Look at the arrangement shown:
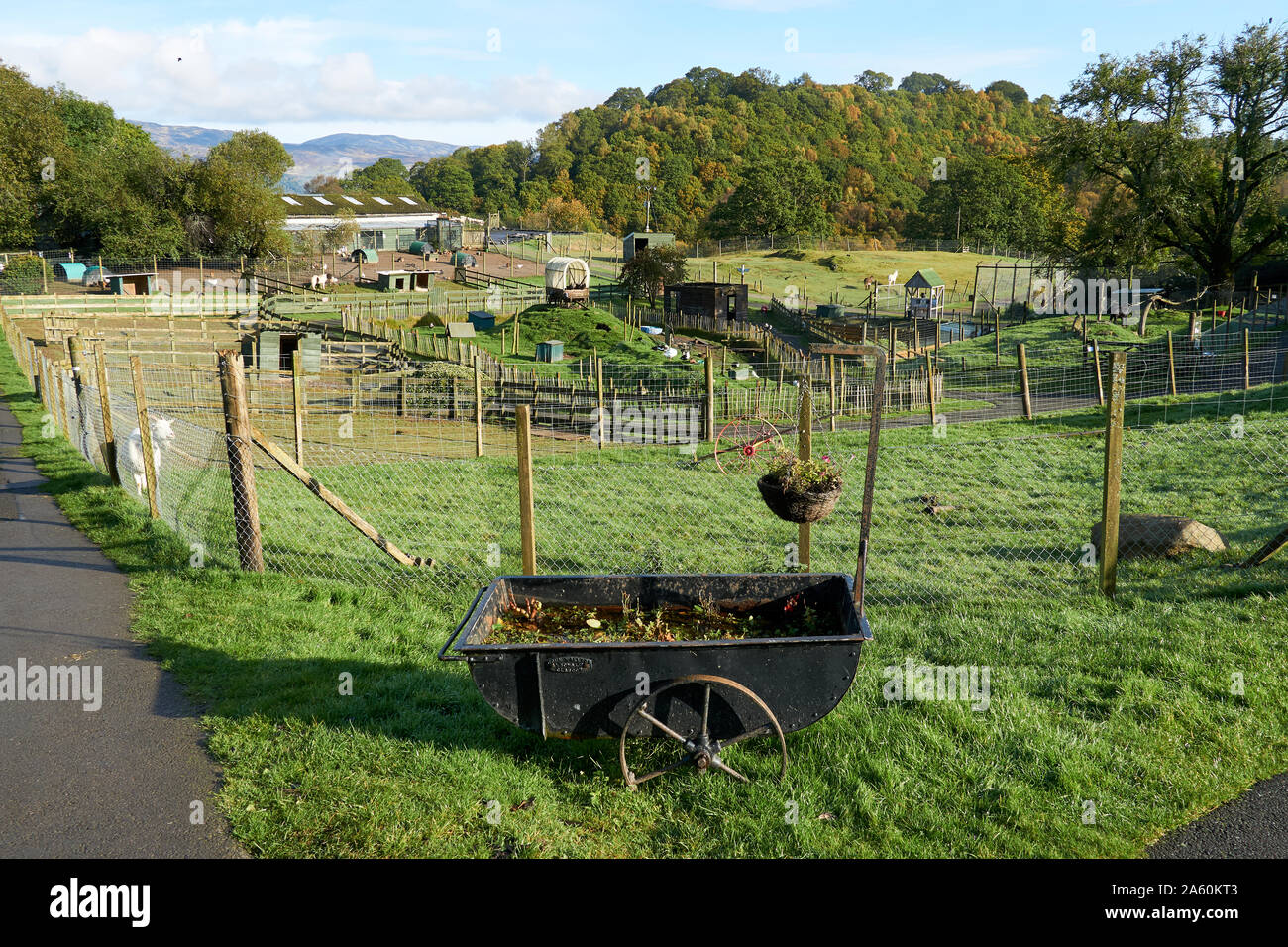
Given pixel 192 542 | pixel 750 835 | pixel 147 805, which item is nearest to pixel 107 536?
pixel 192 542

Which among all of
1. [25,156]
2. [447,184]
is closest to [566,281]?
[25,156]

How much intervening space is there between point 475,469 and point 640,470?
120 inches

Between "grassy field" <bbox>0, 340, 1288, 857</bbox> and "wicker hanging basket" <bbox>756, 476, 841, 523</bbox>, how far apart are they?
1.20 metres

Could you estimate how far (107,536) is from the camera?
9812 mm

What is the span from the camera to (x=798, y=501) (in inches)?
231

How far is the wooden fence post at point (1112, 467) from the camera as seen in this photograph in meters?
7.00

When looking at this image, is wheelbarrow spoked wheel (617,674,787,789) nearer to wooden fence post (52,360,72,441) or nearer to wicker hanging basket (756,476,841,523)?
wicker hanging basket (756,476,841,523)

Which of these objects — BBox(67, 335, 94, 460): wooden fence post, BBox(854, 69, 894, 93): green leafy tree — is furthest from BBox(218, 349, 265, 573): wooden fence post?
BBox(854, 69, 894, 93): green leafy tree

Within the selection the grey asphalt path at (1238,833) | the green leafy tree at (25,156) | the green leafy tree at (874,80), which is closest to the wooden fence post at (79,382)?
the grey asphalt path at (1238,833)

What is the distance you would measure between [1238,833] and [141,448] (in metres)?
11.0

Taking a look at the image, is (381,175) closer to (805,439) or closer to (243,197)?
(243,197)
